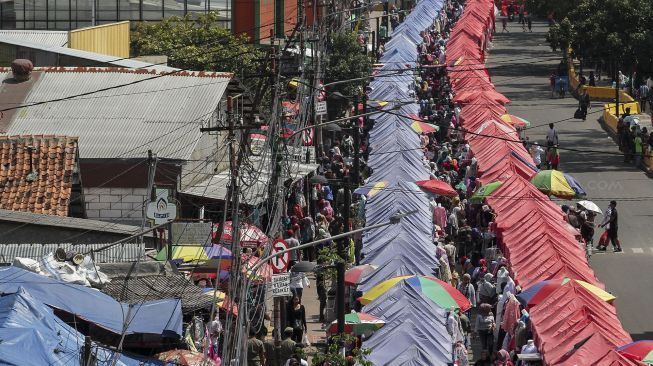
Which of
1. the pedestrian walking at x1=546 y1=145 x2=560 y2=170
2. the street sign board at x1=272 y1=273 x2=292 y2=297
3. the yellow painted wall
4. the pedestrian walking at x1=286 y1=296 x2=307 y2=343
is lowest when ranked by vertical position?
the pedestrian walking at x1=546 y1=145 x2=560 y2=170

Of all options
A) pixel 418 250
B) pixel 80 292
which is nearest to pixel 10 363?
pixel 80 292

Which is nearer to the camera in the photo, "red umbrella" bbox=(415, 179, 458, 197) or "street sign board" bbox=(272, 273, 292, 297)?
"street sign board" bbox=(272, 273, 292, 297)

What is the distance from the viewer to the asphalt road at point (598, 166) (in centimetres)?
3612

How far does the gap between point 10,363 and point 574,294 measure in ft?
34.3

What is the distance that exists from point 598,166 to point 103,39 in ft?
51.1

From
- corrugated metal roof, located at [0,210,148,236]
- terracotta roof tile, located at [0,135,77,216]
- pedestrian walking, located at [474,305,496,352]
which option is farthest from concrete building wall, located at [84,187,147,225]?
pedestrian walking, located at [474,305,496,352]

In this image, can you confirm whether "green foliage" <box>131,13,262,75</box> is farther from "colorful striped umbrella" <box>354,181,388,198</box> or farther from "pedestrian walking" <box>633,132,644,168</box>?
"pedestrian walking" <box>633,132,644,168</box>

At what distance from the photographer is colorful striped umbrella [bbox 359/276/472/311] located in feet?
94.2

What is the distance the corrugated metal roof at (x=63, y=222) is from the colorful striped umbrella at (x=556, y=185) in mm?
12815

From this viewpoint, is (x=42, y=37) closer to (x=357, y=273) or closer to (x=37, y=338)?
(x=357, y=273)

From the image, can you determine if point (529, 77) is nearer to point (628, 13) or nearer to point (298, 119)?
point (628, 13)

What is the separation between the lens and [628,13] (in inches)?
2304

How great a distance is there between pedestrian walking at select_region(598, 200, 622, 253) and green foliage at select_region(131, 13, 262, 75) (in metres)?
13.2

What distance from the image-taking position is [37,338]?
73.8 feet
